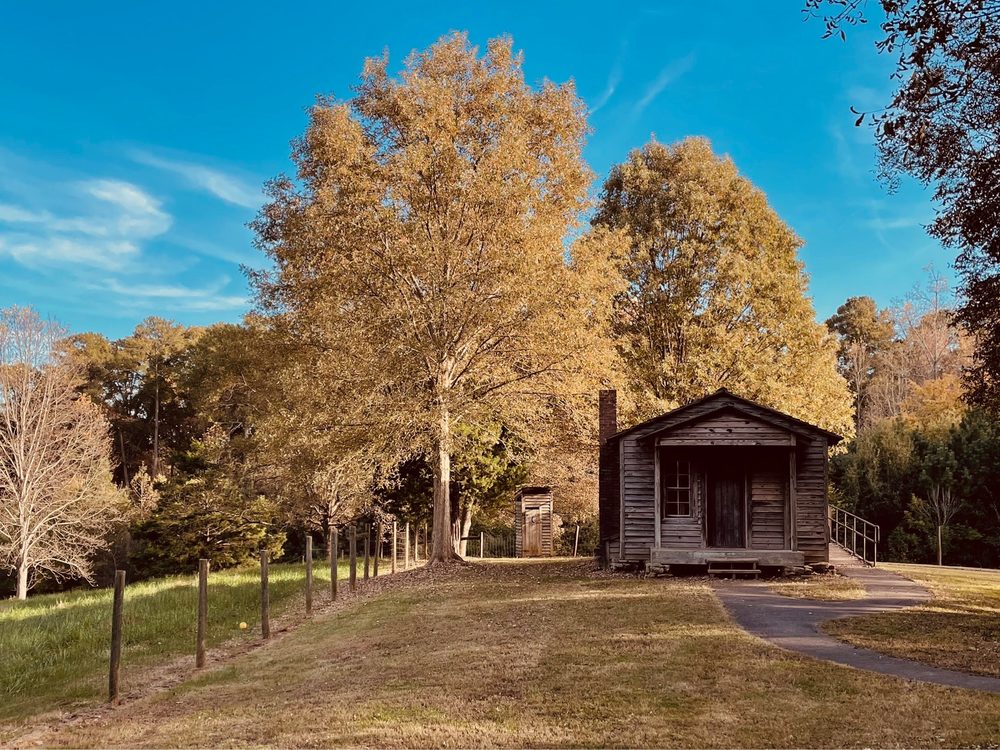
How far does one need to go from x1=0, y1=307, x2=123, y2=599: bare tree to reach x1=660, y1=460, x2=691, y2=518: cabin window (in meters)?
24.0

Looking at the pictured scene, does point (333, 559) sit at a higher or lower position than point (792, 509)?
lower

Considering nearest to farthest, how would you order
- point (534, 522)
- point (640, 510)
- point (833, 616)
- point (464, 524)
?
point (833, 616), point (640, 510), point (464, 524), point (534, 522)

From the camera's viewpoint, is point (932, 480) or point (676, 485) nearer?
point (676, 485)

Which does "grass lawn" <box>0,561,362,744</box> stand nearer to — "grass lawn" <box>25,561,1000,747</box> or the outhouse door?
"grass lawn" <box>25,561,1000,747</box>

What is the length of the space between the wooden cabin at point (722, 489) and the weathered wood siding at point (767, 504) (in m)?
0.03

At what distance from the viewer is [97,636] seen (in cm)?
1625

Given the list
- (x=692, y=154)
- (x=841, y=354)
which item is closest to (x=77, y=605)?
(x=692, y=154)

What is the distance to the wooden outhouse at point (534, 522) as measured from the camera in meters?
40.2

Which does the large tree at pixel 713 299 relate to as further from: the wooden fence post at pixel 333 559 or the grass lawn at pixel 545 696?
the grass lawn at pixel 545 696

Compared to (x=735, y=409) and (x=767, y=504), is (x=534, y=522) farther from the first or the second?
(x=735, y=409)

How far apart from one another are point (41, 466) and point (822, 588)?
3083cm

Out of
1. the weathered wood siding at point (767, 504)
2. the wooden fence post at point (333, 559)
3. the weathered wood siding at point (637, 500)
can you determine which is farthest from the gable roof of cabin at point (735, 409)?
the wooden fence post at point (333, 559)

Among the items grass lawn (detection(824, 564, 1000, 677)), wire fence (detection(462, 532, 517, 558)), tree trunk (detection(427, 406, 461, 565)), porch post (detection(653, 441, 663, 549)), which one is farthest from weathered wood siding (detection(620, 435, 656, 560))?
wire fence (detection(462, 532, 517, 558))

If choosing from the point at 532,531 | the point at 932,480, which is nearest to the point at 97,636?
the point at 532,531
